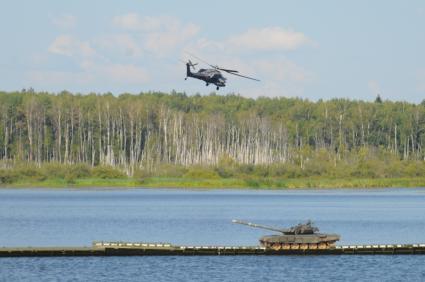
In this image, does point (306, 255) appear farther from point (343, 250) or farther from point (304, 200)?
point (304, 200)

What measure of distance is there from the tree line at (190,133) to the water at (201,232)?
141ft

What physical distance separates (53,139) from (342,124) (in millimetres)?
44012

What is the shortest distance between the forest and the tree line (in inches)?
7.4

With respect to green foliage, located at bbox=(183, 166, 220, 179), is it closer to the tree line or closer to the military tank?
the tree line

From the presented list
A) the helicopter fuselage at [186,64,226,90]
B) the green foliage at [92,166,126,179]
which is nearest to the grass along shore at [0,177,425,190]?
the green foliage at [92,166,126,179]

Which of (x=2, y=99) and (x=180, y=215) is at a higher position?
(x=2, y=99)

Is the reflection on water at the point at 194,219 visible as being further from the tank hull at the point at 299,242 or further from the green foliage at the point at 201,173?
the green foliage at the point at 201,173

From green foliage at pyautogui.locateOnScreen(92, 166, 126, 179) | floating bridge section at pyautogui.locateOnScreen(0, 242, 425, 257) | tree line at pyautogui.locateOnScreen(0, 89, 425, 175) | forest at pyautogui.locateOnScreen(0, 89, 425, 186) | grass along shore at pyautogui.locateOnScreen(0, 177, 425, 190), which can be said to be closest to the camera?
floating bridge section at pyautogui.locateOnScreen(0, 242, 425, 257)

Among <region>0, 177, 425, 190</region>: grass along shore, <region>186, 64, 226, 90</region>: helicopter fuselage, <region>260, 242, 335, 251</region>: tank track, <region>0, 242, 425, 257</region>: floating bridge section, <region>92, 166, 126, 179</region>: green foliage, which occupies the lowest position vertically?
<region>0, 242, 425, 257</region>: floating bridge section

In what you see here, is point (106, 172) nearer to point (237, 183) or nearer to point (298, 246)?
point (237, 183)

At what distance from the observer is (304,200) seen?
111 meters

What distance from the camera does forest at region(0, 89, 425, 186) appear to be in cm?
14100

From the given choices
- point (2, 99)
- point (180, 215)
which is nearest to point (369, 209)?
point (180, 215)

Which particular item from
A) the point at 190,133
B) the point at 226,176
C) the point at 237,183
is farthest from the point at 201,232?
the point at 190,133
